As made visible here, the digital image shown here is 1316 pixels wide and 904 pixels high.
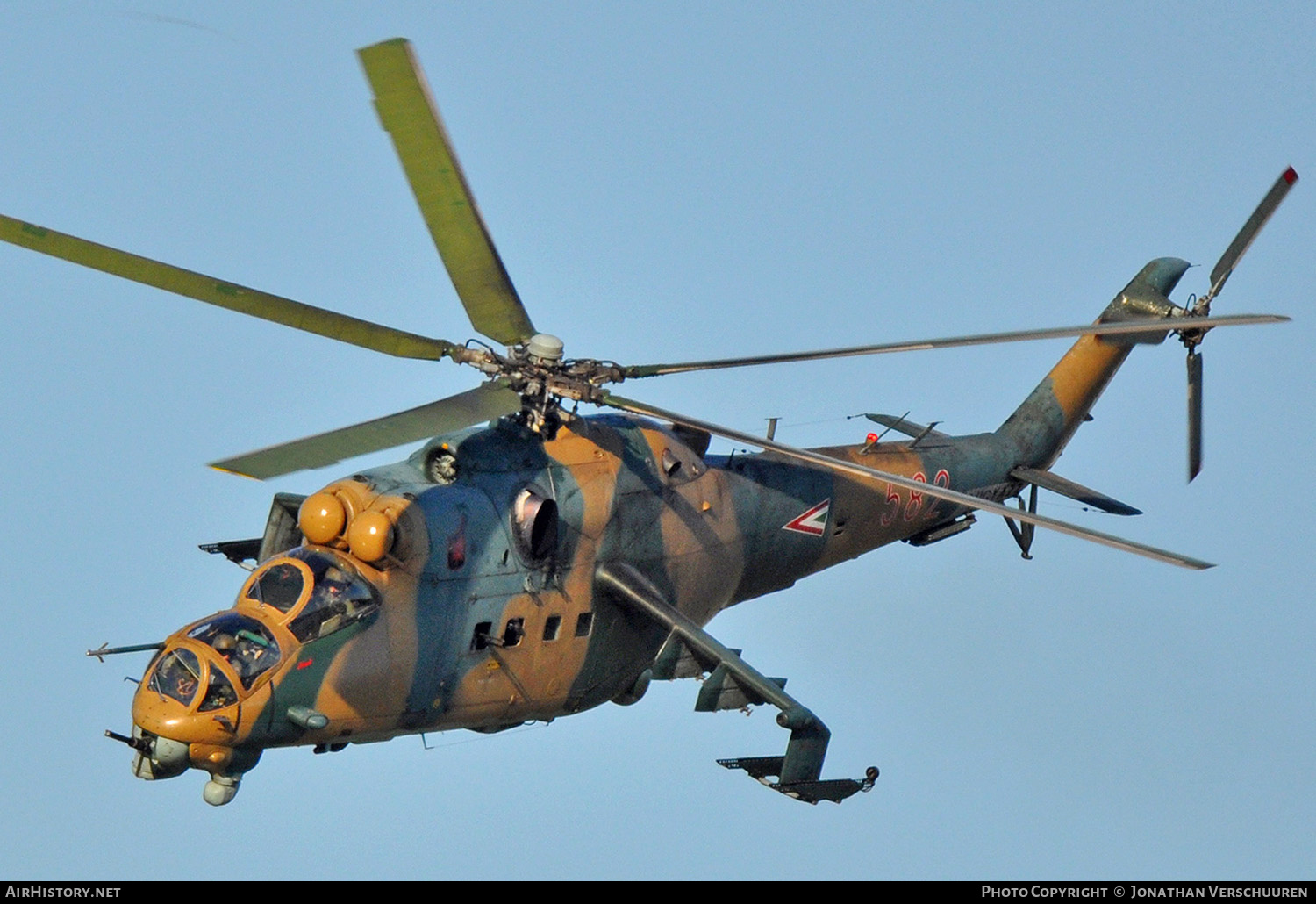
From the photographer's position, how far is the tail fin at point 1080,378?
26.8 m

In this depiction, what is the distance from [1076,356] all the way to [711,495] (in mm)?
7134

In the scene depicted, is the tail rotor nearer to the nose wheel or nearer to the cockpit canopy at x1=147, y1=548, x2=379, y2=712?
the cockpit canopy at x1=147, y1=548, x2=379, y2=712

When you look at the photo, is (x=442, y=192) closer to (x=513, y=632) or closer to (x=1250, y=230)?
(x=513, y=632)

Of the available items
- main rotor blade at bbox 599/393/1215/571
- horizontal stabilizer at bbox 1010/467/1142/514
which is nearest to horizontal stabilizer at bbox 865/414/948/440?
horizontal stabilizer at bbox 1010/467/1142/514

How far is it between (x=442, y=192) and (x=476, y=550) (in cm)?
342

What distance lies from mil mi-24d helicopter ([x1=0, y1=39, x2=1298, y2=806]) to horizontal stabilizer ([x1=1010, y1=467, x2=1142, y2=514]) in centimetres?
443

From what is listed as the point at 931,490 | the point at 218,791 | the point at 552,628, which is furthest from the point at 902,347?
the point at 218,791

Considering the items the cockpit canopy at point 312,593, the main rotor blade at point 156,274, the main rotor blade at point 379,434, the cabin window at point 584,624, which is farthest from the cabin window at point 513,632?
the main rotor blade at point 156,274

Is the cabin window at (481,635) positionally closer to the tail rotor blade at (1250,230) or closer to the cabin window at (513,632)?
the cabin window at (513,632)

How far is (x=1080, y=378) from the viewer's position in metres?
27.4

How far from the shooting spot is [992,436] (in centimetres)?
2678

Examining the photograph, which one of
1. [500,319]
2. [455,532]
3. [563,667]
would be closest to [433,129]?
[500,319]
